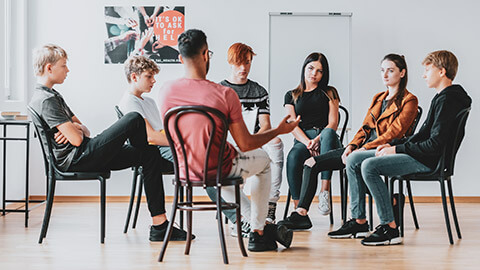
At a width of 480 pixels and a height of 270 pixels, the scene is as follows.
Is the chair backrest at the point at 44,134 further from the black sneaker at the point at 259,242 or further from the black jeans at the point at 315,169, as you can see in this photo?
the black jeans at the point at 315,169

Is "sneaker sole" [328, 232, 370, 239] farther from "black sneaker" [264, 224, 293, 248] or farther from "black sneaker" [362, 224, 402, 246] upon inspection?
"black sneaker" [264, 224, 293, 248]

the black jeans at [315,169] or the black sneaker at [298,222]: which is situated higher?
the black jeans at [315,169]

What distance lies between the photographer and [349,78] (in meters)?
5.64

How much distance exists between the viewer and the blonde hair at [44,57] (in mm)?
3670

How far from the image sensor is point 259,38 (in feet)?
18.7

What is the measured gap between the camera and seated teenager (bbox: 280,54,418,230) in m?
3.83

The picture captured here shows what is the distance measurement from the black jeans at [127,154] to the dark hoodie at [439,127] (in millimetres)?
1458

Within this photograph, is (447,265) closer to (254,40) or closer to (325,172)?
(325,172)

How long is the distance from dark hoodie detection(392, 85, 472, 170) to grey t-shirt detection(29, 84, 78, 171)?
6.39 feet

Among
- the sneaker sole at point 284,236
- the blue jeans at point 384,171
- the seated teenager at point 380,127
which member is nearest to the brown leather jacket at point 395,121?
the seated teenager at point 380,127

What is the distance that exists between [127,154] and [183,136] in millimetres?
798

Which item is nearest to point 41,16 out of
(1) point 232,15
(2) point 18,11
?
(2) point 18,11

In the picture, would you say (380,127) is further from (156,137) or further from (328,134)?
(156,137)

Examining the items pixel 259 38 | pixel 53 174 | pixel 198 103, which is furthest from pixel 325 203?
pixel 259 38
